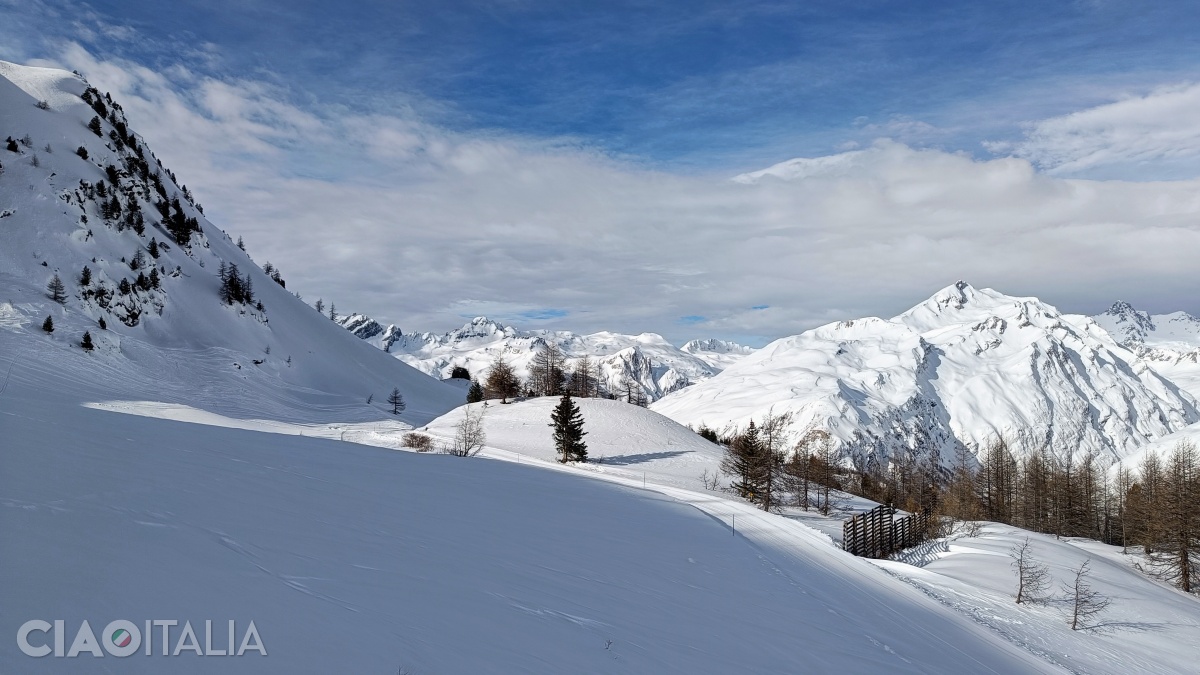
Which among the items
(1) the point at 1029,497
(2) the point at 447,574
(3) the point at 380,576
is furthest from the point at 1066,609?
(1) the point at 1029,497

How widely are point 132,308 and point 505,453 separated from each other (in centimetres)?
4184

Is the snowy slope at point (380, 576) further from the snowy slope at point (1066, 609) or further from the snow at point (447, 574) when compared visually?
the snowy slope at point (1066, 609)

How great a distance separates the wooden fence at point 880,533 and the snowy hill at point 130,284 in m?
46.5

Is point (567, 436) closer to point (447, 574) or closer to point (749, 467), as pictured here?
point (749, 467)

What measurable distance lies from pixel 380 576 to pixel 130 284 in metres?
69.2

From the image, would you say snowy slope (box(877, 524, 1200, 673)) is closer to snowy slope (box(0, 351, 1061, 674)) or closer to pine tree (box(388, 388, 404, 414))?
snowy slope (box(0, 351, 1061, 674))

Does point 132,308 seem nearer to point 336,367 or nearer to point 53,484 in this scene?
point 336,367

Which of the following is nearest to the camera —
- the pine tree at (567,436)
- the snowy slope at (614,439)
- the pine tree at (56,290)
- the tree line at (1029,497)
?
the tree line at (1029,497)

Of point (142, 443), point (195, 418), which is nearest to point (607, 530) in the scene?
point (142, 443)

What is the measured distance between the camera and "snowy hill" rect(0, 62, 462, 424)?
49125 mm

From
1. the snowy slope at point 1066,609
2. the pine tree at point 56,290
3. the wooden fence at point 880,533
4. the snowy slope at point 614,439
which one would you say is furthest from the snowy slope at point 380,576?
the pine tree at point 56,290

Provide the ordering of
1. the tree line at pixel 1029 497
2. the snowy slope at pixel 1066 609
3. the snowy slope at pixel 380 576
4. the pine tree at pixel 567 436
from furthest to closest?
the pine tree at pixel 567 436 < the tree line at pixel 1029 497 < the snowy slope at pixel 1066 609 < the snowy slope at pixel 380 576

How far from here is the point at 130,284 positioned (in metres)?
59.2

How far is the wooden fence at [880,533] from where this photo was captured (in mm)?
31594
